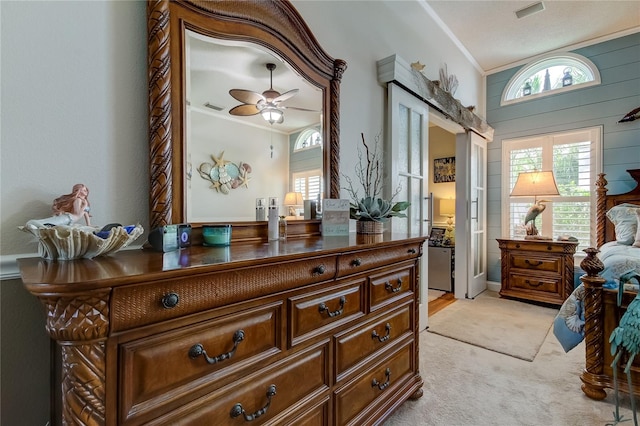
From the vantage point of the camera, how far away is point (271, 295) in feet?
3.19

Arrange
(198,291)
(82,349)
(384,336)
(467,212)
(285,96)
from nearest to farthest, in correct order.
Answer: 1. (82,349)
2. (198,291)
3. (384,336)
4. (285,96)
5. (467,212)

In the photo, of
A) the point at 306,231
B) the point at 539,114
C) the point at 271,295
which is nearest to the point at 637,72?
the point at 539,114

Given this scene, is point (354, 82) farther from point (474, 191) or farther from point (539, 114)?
point (539, 114)

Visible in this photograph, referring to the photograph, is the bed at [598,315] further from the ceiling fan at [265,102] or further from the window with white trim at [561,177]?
the ceiling fan at [265,102]

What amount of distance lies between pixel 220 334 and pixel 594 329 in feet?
7.57

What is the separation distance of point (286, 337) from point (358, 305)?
0.43 metres

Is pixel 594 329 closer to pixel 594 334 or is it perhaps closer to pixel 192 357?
pixel 594 334

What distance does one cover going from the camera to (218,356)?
84 centimetres

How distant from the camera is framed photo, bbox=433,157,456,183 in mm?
4758

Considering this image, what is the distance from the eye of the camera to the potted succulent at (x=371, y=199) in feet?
6.04

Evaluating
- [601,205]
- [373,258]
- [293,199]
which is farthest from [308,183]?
[601,205]

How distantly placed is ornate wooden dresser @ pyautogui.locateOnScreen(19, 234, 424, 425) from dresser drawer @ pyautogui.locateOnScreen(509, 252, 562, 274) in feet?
10.7

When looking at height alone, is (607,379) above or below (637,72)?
below

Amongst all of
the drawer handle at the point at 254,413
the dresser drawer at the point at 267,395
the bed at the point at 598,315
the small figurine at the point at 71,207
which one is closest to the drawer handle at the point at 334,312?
the dresser drawer at the point at 267,395
